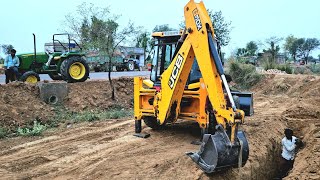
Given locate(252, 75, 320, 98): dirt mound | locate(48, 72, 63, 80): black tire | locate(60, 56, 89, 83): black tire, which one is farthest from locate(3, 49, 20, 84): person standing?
locate(252, 75, 320, 98): dirt mound

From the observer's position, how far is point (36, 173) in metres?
6.62

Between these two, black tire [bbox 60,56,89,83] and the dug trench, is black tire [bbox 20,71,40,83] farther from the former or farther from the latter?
the dug trench

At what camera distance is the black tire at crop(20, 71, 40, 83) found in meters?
13.6

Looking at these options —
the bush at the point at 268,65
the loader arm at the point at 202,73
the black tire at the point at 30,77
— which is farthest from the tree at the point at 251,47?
the loader arm at the point at 202,73

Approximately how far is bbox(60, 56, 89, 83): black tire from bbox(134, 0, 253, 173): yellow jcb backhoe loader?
5.31 meters

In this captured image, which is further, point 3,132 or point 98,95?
point 98,95

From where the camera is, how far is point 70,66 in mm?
14172

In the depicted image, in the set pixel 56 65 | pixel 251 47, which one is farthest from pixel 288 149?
pixel 251 47

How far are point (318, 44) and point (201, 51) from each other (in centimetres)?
7187

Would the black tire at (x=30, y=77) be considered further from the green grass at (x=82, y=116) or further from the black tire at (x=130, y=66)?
the black tire at (x=130, y=66)

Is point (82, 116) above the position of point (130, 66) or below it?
below

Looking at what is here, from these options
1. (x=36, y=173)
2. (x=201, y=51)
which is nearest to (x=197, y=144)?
(x=201, y=51)

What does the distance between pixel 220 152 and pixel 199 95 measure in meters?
2.74

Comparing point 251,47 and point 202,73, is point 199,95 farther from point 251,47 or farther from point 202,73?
point 251,47
